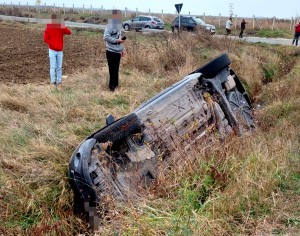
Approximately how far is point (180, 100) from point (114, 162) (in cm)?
126

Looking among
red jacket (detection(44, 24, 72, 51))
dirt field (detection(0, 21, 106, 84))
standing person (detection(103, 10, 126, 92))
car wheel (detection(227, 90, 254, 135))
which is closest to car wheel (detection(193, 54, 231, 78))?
car wheel (detection(227, 90, 254, 135))

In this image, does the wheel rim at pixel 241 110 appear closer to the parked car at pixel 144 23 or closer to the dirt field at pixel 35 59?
the dirt field at pixel 35 59

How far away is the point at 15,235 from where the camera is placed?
3125 millimetres

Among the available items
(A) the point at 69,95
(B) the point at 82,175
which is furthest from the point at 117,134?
(A) the point at 69,95

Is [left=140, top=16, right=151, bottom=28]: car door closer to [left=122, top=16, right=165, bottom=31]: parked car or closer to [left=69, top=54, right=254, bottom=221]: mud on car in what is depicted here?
[left=122, top=16, right=165, bottom=31]: parked car

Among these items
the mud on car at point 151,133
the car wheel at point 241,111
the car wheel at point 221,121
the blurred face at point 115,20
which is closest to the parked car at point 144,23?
the blurred face at point 115,20

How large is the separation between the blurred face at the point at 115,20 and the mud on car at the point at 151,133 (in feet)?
8.41

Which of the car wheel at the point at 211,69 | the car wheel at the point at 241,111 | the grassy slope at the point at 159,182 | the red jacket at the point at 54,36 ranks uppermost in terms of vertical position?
the red jacket at the point at 54,36

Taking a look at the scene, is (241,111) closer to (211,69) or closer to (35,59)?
(211,69)

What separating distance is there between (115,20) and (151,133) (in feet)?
12.2

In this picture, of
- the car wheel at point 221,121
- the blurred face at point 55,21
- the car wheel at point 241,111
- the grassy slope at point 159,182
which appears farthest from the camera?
the blurred face at point 55,21

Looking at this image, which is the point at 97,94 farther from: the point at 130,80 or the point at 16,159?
the point at 16,159

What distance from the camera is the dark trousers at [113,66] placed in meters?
6.92

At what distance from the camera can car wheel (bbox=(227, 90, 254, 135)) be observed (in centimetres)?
470
